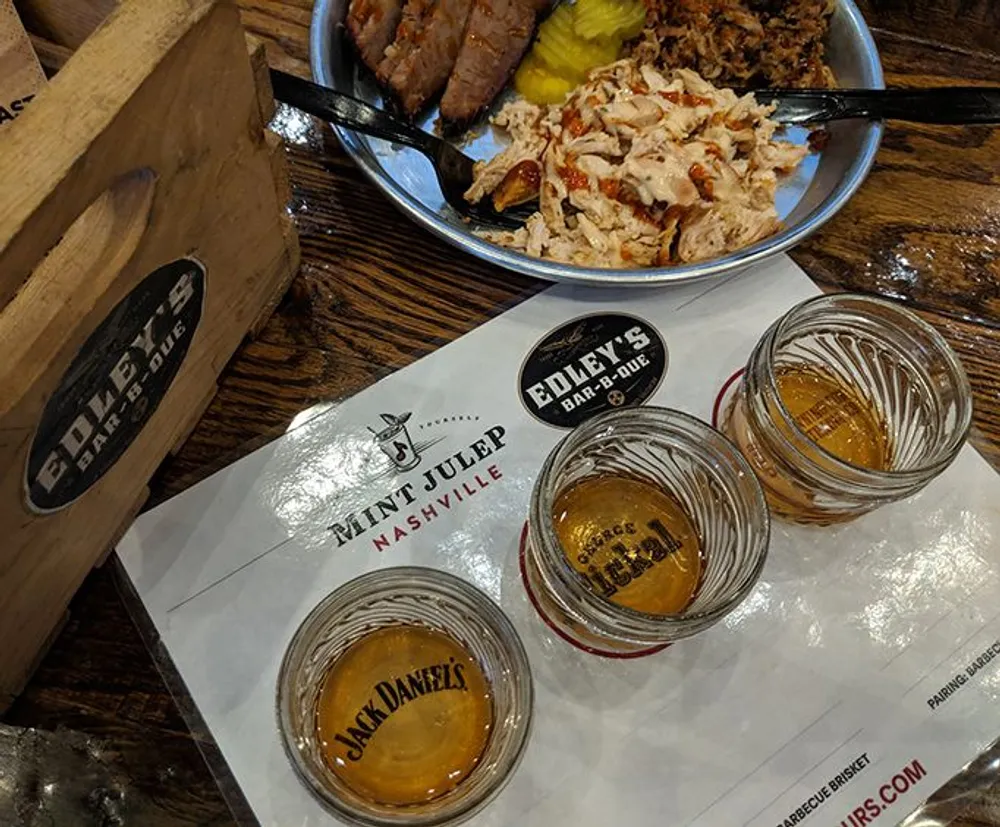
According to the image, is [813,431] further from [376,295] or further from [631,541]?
[376,295]

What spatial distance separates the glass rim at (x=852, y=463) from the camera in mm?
889

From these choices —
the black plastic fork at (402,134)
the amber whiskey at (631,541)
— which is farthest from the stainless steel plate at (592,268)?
the amber whiskey at (631,541)

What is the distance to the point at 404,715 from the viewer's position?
2.83 ft

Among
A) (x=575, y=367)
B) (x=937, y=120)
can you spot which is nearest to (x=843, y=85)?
(x=937, y=120)

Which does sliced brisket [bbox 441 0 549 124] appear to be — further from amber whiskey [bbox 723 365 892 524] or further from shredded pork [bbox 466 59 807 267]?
amber whiskey [bbox 723 365 892 524]

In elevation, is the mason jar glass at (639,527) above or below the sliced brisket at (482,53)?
below

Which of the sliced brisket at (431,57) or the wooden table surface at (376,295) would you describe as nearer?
the wooden table surface at (376,295)

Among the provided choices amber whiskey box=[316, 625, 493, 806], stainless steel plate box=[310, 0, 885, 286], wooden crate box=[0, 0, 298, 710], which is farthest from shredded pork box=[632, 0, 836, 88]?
amber whiskey box=[316, 625, 493, 806]

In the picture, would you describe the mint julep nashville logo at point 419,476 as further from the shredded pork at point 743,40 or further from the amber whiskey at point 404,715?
the shredded pork at point 743,40

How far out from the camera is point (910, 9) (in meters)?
1.40

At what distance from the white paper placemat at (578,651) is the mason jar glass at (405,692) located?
0.05 m

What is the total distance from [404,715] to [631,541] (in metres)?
0.29

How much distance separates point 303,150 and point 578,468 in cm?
61

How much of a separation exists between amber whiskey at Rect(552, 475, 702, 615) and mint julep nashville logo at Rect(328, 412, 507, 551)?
0.10m
